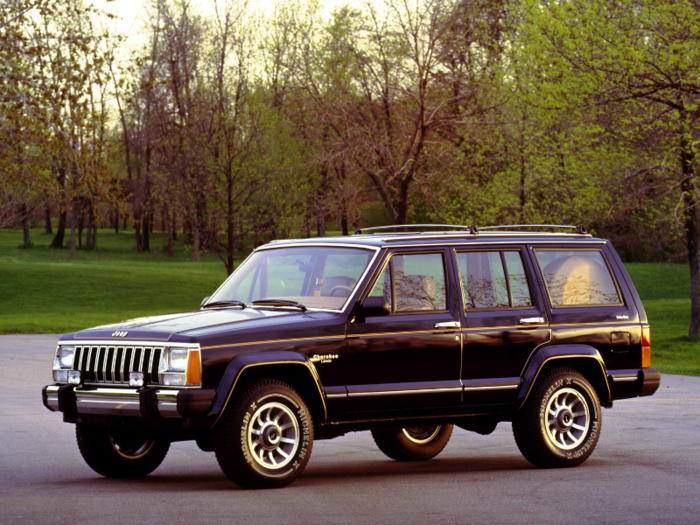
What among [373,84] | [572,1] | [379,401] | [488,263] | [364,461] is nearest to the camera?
[379,401]

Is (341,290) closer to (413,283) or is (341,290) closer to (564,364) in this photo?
(413,283)

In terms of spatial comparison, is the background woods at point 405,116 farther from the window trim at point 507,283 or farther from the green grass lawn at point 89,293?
the window trim at point 507,283

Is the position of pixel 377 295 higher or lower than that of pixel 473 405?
higher

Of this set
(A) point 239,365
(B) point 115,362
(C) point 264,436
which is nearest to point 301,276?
(A) point 239,365

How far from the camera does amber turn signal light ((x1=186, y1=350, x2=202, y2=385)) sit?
25.8ft

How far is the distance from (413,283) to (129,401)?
8.15 ft

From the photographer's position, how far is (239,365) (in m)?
7.98

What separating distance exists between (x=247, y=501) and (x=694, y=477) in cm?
368

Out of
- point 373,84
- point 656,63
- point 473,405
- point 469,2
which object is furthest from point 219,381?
point 469,2

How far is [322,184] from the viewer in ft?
140

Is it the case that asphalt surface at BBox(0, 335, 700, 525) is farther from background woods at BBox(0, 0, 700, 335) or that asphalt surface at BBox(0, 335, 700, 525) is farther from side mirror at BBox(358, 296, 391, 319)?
background woods at BBox(0, 0, 700, 335)

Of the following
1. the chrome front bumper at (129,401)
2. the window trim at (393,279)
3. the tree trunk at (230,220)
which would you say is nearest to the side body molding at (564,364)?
the window trim at (393,279)

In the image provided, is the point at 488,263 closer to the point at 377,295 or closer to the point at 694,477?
the point at 377,295

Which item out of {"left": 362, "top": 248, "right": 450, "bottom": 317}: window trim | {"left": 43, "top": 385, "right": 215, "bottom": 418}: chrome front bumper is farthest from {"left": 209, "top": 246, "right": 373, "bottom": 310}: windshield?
{"left": 43, "top": 385, "right": 215, "bottom": 418}: chrome front bumper
